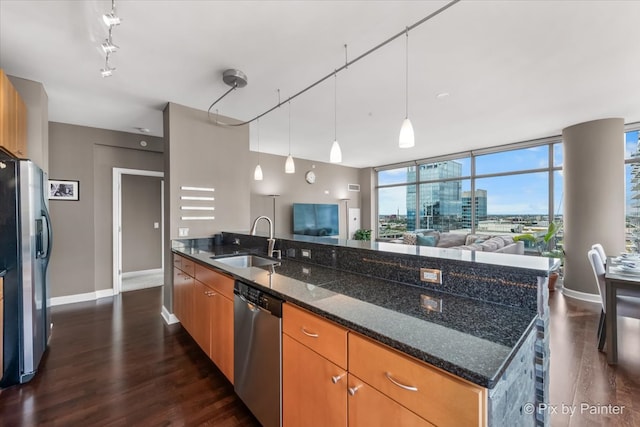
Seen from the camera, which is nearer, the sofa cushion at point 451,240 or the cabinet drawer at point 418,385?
the cabinet drawer at point 418,385

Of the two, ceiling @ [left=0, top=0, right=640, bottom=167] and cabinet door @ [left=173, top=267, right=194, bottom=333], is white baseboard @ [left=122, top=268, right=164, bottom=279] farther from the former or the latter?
cabinet door @ [left=173, top=267, right=194, bottom=333]

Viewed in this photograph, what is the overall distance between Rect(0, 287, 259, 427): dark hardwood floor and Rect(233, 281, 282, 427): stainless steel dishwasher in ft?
0.71

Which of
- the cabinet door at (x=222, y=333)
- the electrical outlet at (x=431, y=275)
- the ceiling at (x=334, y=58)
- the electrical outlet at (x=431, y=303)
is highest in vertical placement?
the ceiling at (x=334, y=58)

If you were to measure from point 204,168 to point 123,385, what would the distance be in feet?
8.00

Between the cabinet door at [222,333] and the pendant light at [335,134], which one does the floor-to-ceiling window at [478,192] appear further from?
the cabinet door at [222,333]

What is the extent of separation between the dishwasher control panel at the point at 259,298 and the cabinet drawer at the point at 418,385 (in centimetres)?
54

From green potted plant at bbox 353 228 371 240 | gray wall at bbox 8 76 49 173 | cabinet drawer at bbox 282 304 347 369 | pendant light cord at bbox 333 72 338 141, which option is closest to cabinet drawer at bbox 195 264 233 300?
cabinet drawer at bbox 282 304 347 369

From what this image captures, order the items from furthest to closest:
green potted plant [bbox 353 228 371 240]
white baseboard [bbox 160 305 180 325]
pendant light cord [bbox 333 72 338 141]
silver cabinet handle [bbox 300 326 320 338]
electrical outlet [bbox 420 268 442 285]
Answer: green potted plant [bbox 353 228 371 240], white baseboard [bbox 160 305 180 325], pendant light cord [bbox 333 72 338 141], electrical outlet [bbox 420 268 442 285], silver cabinet handle [bbox 300 326 320 338]

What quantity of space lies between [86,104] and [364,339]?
4.26 m

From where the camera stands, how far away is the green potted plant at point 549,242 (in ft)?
15.2

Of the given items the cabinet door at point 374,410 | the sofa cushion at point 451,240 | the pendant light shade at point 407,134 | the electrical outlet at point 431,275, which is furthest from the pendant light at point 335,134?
the sofa cushion at point 451,240

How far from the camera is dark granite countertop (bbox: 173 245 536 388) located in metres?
0.80

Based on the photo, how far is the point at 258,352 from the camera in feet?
5.30

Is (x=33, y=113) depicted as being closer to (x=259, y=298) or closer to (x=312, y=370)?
(x=259, y=298)
